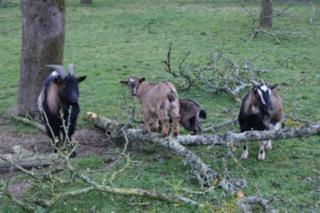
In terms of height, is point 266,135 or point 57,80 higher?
point 57,80

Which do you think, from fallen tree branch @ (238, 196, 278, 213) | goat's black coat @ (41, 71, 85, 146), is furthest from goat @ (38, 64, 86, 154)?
fallen tree branch @ (238, 196, 278, 213)

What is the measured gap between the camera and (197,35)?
55.9 feet

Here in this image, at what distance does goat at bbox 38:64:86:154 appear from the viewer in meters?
7.49

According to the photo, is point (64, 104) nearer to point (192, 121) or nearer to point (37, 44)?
point (192, 121)

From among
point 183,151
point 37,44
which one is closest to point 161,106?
point 183,151

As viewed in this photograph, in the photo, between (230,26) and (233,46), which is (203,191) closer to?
(233,46)

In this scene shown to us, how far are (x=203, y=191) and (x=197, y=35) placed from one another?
37.9 ft

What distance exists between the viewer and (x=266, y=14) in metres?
17.2

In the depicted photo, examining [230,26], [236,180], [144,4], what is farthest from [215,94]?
[144,4]

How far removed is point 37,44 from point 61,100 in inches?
72.8

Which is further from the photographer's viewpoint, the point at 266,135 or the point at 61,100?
the point at 61,100

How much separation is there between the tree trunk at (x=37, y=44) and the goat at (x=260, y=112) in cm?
333

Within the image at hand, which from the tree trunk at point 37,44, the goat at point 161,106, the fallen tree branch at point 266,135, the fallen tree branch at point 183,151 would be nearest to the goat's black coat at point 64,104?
the fallen tree branch at point 183,151

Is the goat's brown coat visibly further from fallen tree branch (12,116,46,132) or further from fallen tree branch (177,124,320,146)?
fallen tree branch (12,116,46,132)
